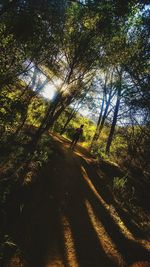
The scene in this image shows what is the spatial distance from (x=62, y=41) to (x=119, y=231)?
41.8 ft

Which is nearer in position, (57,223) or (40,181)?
(57,223)

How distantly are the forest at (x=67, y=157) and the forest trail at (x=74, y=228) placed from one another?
0.04m

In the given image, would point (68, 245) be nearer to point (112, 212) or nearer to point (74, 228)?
point (74, 228)

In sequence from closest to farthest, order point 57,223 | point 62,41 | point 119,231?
point 57,223, point 119,231, point 62,41

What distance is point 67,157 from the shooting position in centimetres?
1553

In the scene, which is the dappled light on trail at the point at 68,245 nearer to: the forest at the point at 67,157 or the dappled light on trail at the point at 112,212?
the forest at the point at 67,157

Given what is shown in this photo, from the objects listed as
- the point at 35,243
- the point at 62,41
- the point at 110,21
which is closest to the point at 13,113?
the point at 35,243

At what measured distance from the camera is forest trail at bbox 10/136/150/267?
7770mm

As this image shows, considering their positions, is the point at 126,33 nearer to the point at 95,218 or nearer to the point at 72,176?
the point at 72,176

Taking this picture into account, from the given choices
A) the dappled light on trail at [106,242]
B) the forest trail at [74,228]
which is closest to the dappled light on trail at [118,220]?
the forest trail at [74,228]

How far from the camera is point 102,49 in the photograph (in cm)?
1781

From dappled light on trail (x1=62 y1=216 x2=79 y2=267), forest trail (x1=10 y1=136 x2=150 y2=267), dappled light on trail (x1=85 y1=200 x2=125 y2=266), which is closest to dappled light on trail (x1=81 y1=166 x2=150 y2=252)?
forest trail (x1=10 y1=136 x2=150 y2=267)

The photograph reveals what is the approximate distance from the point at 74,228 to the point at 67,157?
6.69 metres

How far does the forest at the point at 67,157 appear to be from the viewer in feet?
26.1
